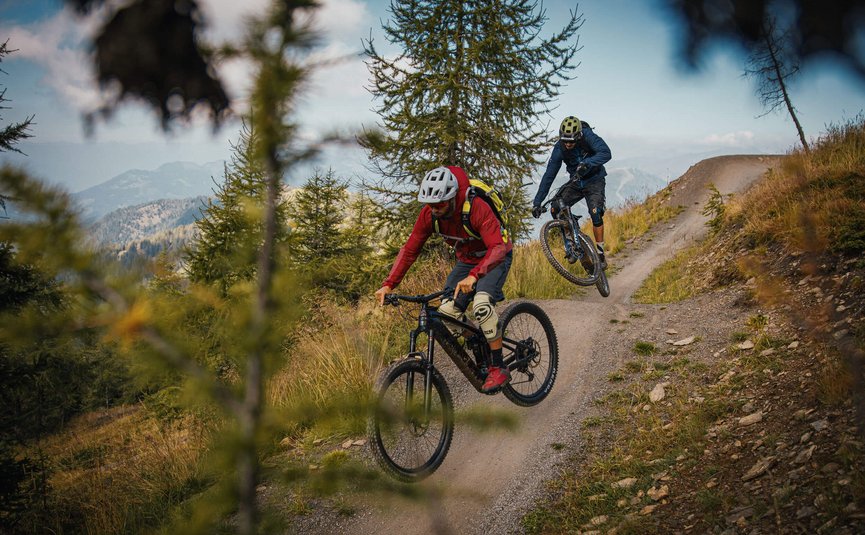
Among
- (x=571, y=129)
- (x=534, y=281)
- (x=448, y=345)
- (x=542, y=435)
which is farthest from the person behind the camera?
(x=534, y=281)

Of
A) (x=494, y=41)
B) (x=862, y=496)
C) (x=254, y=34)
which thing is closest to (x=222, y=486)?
(x=254, y=34)

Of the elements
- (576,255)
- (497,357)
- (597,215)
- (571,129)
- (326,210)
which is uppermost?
(326,210)

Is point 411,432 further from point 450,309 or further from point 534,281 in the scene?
point 534,281

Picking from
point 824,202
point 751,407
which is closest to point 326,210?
Result: point 824,202

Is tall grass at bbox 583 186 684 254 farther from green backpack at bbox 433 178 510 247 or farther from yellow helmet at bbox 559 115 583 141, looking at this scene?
green backpack at bbox 433 178 510 247

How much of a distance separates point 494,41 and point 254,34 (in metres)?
11.1

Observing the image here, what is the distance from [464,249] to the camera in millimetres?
5395

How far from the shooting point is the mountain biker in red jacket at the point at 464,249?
4633 millimetres

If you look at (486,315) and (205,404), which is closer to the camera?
(205,404)

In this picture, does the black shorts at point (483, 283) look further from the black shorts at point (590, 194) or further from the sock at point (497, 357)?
the black shorts at point (590, 194)

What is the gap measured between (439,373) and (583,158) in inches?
224

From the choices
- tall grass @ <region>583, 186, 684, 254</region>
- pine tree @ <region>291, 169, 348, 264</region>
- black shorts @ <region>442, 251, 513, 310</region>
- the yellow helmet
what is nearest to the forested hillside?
black shorts @ <region>442, 251, 513, 310</region>

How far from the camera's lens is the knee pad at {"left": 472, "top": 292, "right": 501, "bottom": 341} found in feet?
16.3

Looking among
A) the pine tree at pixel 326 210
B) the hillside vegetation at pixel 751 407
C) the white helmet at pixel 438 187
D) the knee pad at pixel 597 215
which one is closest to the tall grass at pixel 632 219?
the knee pad at pixel 597 215
